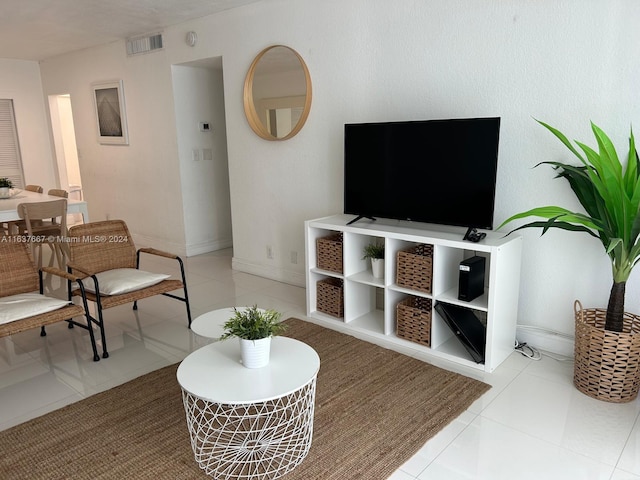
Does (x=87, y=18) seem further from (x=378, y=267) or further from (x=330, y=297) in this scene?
(x=378, y=267)

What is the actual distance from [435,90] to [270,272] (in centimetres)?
231

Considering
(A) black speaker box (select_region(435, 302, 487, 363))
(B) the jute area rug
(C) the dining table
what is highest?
(C) the dining table

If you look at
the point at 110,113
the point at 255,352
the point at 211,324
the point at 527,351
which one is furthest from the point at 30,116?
the point at 527,351

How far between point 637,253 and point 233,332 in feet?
6.49

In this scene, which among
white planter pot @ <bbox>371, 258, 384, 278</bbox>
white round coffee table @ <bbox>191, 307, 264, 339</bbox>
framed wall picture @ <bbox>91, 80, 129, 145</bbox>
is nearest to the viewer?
white round coffee table @ <bbox>191, 307, 264, 339</bbox>

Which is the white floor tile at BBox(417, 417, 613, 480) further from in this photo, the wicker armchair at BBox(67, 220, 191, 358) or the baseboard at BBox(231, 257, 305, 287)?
the baseboard at BBox(231, 257, 305, 287)

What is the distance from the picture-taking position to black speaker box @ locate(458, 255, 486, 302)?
2824 millimetres

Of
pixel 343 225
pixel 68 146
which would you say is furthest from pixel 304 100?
pixel 68 146

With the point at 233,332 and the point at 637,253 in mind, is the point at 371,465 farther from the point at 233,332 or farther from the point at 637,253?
the point at 637,253

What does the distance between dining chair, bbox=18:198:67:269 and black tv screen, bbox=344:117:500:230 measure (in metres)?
2.94

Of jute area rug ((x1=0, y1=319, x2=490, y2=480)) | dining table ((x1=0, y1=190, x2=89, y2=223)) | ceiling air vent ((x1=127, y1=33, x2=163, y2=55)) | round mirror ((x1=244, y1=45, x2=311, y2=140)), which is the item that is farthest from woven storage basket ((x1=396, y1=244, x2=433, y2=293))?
ceiling air vent ((x1=127, y1=33, x2=163, y2=55))

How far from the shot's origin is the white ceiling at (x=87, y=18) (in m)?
4.19

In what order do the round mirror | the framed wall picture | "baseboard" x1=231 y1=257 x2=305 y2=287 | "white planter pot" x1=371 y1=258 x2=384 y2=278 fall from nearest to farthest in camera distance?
"white planter pot" x1=371 y1=258 x2=384 y2=278 < the round mirror < "baseboard" x1=231 y1=257 x2=305 y2=287 < the framed wall picture

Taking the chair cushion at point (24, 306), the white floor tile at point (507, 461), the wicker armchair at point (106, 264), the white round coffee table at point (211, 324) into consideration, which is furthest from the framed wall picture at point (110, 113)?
the white floor tile at point (507, 461)
